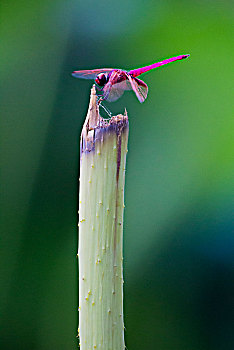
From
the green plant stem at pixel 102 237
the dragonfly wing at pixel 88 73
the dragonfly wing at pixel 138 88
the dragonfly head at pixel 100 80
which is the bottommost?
the green plant stem at pixel 102 237

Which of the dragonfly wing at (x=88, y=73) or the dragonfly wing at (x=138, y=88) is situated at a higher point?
the dragonfly wing at (x=88, y=73)

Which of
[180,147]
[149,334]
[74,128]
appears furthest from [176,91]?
[149,334]

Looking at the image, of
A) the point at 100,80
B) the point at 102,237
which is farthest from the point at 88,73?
the point at 102,237

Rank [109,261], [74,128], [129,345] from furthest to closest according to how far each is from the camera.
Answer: [74,128] → [129,345] → [109,261]

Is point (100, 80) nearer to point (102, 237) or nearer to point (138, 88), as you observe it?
point (138, 88)

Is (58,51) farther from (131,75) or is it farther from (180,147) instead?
(131,75)

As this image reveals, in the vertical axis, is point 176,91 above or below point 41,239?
above
